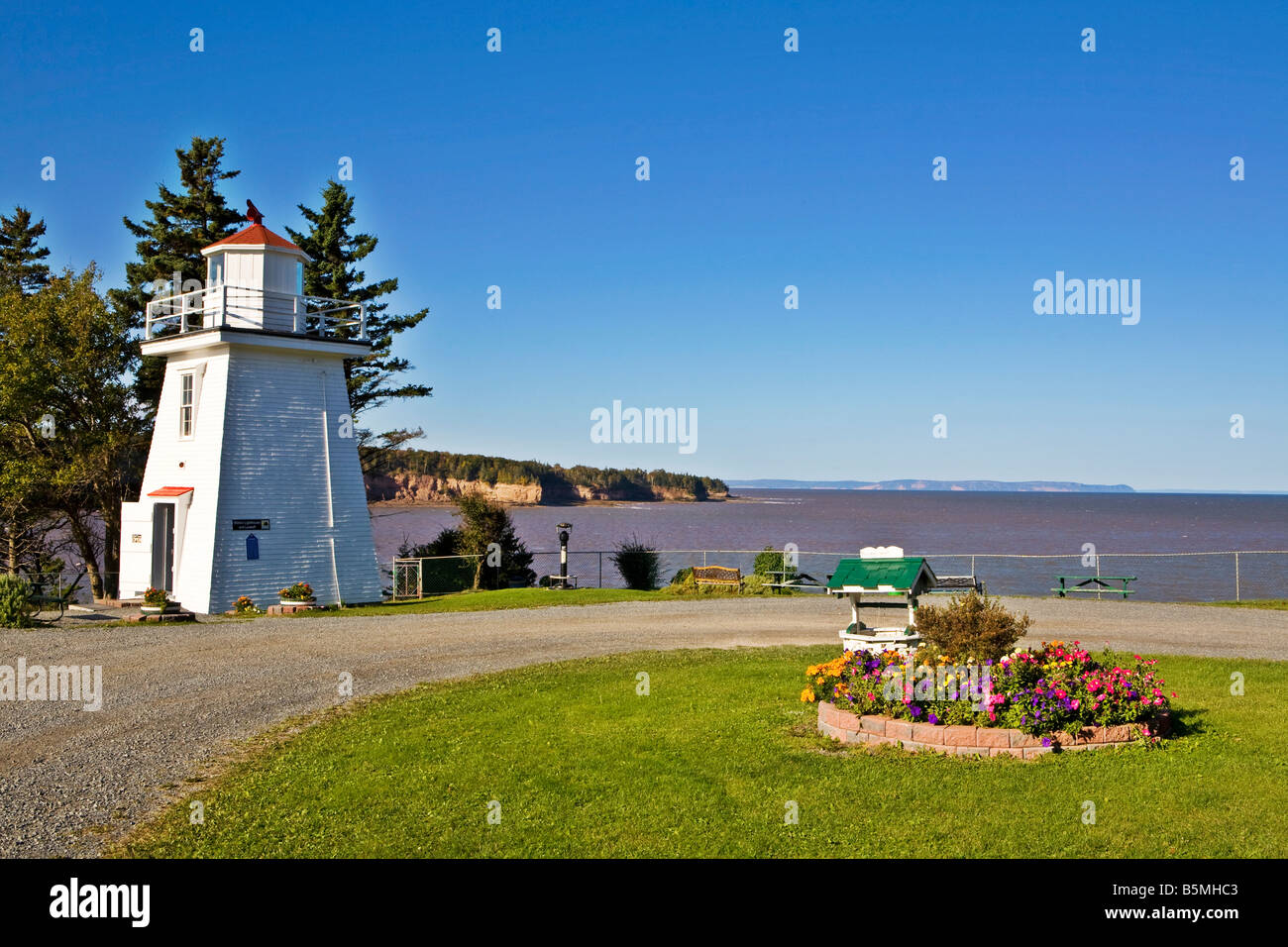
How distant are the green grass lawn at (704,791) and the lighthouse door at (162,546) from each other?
1688 centimetres

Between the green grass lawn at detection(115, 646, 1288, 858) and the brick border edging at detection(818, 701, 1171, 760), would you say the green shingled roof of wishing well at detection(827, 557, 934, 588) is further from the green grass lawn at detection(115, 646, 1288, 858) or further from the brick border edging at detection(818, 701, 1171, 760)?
the brick border edging at detection(818, 701, 1171, 760)

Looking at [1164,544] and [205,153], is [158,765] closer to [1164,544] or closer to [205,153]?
[205,153]

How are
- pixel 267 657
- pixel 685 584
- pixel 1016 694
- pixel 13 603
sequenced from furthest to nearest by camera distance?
pixel 685 584 < pixel 13 603 < pixel 267 657 < pixel 1016 694

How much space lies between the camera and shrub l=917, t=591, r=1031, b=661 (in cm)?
980

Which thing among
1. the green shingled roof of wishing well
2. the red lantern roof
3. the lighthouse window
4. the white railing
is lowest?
the green shingled roof of wishing well

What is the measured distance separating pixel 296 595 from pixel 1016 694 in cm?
1955

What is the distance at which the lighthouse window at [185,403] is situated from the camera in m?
25.9

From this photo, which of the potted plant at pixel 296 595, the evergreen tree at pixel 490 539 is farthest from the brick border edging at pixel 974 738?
the evergreen tree at pixel 490 539

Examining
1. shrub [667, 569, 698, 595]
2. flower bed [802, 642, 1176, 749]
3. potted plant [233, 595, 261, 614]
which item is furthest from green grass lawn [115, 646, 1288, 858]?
shrub [667, 569, 698, 595]

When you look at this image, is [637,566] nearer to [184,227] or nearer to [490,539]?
[490,539]

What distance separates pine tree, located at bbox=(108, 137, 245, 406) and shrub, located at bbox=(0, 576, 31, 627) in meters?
17.4

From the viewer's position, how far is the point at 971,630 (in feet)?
32.8

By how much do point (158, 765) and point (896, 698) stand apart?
7.18 metres

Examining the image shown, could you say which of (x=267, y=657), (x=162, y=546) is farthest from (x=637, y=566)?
(x=267, y=657)
